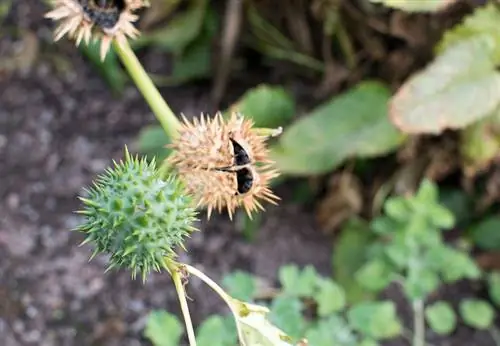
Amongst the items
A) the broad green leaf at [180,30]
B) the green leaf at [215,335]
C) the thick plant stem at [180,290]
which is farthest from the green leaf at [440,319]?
the broad green leaf at [180,30]

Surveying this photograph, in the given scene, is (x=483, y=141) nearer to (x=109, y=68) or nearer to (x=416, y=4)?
(x=416, y=4)

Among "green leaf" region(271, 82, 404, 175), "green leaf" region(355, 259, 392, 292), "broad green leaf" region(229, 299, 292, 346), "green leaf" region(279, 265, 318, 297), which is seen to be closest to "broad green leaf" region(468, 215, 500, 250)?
"green leaf" region(271, 82, 404, 175)

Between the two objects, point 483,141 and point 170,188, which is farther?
point 483,141

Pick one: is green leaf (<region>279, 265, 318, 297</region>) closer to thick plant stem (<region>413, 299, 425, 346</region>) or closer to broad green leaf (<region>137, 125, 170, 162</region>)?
thick plant stem (<region>413, 299, 425, 346</region>)

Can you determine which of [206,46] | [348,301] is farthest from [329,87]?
[348,301]

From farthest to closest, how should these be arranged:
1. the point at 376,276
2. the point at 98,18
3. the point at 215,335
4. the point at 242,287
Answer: the point at 376,276 → the point at 242,287 → the point at 215,335 → the point at 98,18

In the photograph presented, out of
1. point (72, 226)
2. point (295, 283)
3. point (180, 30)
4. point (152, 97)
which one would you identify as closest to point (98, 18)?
point (152, 97)
